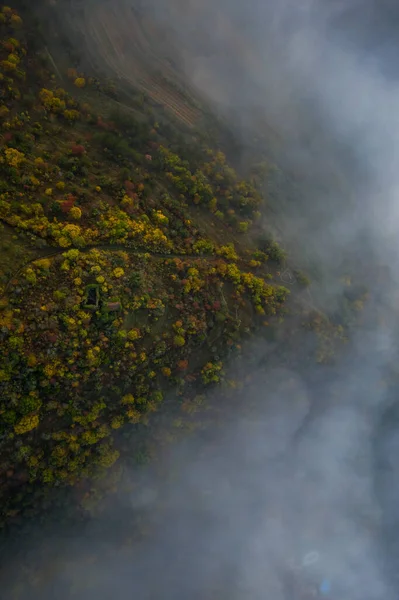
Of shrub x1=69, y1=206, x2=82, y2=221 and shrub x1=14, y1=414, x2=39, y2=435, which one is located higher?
shrub x1=69, y1=206, x2=82, y2=221

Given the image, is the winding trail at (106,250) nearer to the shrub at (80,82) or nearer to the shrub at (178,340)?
the shrub at (178,340)

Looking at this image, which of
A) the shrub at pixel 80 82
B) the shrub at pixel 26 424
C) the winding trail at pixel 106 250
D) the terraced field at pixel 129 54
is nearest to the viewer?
the winding trail at pixel 106 250

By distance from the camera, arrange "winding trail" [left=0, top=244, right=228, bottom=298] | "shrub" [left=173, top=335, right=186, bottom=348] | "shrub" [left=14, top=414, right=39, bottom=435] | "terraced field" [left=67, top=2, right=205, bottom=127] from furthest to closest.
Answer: "terraced field" [left=67, top=2, right=205, bottom=127] → "shrub" [left=173, top=335, right=186, bottom=348] → "shrub" [left=14, top=414, right=39, bottom=435] → "winding trail" [left=0, top=244, right=228, bottom=298]

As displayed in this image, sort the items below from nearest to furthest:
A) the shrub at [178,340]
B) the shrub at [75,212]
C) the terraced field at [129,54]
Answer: the shrub at [75,212], the shrub at [178,340], the terraced field at [129,54]

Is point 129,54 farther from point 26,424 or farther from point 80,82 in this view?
point 26,424

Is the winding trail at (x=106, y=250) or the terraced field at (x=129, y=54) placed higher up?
the terraced field at (x=129, y=54)

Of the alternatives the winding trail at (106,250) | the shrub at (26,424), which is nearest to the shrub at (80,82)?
the winding trail at (106,250)

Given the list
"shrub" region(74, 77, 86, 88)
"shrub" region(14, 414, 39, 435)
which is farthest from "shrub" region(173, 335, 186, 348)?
"shrub" region(74, 77, 86, 88)

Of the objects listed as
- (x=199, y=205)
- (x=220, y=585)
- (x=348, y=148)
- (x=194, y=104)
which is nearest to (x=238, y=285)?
(x=199, y=205)

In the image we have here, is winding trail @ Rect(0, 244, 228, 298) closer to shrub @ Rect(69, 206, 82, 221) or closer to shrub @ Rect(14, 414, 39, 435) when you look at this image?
shrub @ Rect(69, 206, 82, 221)

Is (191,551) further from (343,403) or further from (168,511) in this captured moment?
(343,403)

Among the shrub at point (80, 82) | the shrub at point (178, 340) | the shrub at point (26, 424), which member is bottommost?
the shrub at point (26, 424)
